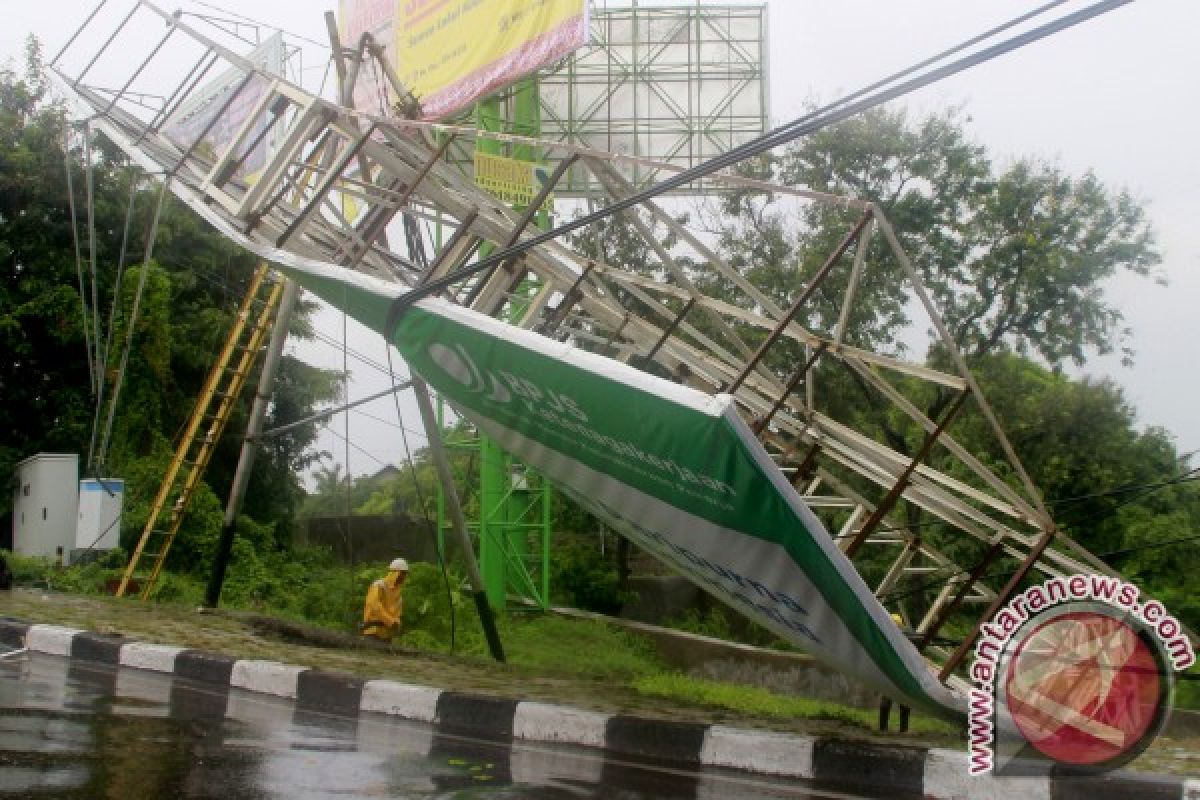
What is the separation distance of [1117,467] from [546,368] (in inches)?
456

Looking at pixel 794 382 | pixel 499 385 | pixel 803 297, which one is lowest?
pixel 499 385

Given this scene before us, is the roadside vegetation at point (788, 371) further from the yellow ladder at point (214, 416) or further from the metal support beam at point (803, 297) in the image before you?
the metal support beam at point (803, 297)

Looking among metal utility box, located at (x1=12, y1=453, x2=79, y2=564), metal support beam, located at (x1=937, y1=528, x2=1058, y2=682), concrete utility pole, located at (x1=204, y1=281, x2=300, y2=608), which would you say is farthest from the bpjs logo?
metal utility box, located at (x1=12, y1=453, x2=79, y2=564)

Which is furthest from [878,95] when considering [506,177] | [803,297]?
[506,177]

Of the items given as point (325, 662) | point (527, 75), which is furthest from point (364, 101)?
point (325, 662)

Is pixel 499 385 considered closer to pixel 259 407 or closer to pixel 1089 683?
pixel 1089 683

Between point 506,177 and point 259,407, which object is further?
point 506,177

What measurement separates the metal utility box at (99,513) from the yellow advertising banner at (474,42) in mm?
6027

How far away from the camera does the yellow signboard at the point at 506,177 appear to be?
44.8 ft

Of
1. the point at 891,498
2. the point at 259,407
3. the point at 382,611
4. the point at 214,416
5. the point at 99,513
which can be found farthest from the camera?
the point at 99,513

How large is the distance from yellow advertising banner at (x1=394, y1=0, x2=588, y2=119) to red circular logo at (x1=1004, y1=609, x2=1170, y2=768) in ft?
39.7

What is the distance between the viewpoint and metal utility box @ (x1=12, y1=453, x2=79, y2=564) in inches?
651

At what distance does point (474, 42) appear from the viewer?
18375 millimetres

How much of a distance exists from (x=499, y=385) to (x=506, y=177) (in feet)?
26.3
